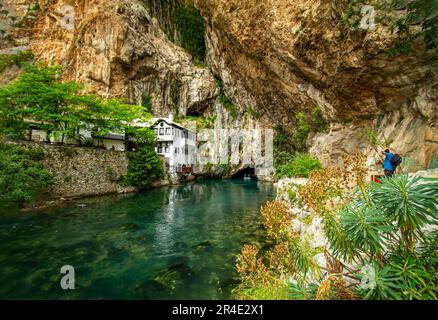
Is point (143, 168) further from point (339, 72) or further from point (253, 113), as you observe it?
point (253, 113)

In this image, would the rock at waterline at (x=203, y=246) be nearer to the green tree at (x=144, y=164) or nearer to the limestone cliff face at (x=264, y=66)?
the limestone cliff face at (x=264, y=66)

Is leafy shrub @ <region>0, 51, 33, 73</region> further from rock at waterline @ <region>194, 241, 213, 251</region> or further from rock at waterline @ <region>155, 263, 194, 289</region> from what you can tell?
rock at waterline @ <region>155, 263, 194, 289</region>

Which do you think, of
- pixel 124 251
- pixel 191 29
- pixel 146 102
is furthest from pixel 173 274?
pixel 191 29

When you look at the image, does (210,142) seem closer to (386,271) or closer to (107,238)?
(107,238)

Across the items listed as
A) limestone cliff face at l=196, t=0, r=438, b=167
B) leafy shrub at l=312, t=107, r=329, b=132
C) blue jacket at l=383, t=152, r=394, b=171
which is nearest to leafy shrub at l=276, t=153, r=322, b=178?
limestone cliff face at l=196, t=0, r=438, b=167

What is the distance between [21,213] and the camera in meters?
12.2

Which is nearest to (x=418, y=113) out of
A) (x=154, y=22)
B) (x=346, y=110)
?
(x=346, y=110)

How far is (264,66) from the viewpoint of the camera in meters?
24.1

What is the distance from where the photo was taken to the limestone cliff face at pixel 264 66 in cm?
1203

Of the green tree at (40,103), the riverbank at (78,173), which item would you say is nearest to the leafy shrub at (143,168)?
the riverbank at (78,173)

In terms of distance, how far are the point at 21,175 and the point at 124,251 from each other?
9.64 m

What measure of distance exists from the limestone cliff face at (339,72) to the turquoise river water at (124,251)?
1047 centimetres

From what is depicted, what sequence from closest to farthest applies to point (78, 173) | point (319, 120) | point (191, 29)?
point (78, 173), point (319, 120), point (191, 29)

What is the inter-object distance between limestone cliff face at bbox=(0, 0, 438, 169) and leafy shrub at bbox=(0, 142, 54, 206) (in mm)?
19349
